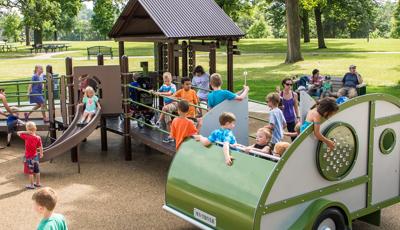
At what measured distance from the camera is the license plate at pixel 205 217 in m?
6.50

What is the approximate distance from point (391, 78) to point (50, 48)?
1293 inches

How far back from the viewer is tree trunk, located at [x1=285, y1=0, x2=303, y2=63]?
112 feet

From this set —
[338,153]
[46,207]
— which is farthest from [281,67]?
[46,207]

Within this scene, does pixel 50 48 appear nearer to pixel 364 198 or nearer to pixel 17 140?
pixel 17 140

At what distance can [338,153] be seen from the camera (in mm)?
6516

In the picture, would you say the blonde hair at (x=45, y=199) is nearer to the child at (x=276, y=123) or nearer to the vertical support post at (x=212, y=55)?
the child at (x=276, y=123)

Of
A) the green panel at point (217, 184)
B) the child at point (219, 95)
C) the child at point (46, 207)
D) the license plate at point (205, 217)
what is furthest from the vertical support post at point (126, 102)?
the child at point (46, 207)

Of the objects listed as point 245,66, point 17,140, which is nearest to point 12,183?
point 17,140

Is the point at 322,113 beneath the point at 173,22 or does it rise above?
beneath

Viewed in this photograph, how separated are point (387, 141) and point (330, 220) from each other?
5.01 feet

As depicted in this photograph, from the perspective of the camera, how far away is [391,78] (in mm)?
26578

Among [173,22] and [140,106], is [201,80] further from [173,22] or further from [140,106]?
[173,22]

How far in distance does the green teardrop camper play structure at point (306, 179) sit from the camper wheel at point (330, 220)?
0.04ft

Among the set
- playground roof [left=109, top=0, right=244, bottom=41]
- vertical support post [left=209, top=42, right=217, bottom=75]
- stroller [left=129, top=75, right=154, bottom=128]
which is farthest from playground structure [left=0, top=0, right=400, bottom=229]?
vertical support post [left=209, top=42, right=217, bottom=75]
